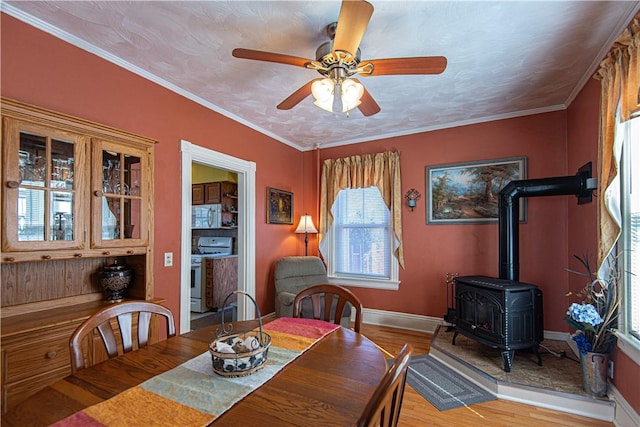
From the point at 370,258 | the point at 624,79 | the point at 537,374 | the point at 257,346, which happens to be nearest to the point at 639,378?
the point at 537,374

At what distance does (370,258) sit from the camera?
434 centimetres

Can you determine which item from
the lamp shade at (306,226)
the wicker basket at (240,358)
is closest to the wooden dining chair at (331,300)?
the wicker basket at (240,358)

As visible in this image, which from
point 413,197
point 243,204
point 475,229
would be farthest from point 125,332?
point 475,229

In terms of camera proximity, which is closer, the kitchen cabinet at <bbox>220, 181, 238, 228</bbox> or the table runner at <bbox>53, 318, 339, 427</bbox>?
the table runner at <bbox>53, 318, 339, 427</bbox>

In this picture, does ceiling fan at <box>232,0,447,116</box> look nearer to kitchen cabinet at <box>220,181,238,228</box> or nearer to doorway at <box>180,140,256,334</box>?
doorway at <box>180,140,256,334</box>

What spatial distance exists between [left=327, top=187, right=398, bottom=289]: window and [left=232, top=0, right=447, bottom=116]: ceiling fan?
2293 mm

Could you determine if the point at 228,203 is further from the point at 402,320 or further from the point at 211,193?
the point at 402,320

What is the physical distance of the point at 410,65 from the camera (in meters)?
1.81

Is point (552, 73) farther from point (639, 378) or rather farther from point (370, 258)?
point (370, 258)

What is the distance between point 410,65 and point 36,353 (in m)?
2.66

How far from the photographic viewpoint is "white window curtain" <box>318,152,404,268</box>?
4.09 m

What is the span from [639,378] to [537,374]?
80cm

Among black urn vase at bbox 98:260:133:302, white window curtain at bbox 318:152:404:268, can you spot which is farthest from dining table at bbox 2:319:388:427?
white window curtain at bbox 318:152:404:268

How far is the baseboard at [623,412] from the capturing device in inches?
74.5
